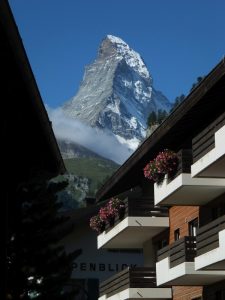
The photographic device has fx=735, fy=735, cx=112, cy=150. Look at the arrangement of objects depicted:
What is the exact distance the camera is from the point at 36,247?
9.83m

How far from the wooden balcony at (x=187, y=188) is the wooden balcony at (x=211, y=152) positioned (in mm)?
626

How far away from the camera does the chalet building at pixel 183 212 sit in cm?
1986

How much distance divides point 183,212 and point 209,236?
21.1 ft

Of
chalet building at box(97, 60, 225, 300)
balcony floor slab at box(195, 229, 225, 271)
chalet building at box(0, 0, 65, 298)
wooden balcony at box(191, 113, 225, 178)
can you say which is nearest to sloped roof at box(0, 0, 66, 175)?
chalet building at box(0, 0, 65, 298)

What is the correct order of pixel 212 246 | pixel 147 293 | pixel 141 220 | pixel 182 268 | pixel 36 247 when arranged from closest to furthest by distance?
pixel 36 247
pixel 212 246
pixel 182 268
pixel 147 293
pixel 141 220

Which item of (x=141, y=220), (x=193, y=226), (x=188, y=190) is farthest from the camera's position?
(x=141, y=220)

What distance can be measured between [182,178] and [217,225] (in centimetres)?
259

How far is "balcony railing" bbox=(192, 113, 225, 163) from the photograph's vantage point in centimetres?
1946

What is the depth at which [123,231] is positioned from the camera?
29.2 m

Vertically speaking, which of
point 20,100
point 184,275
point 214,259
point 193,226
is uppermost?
point 193,226

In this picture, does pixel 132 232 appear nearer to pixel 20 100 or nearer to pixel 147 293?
pixel 147 293

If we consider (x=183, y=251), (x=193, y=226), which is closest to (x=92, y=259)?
(x=193, y=226)

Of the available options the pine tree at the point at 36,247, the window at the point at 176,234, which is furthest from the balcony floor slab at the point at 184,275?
the pine tree at the point at 36,247

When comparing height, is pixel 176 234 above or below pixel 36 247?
above
